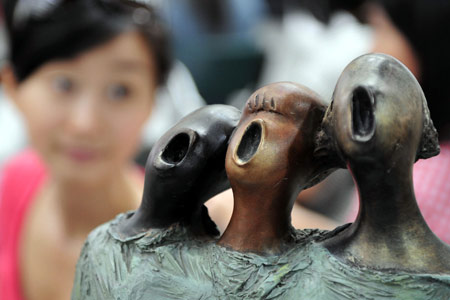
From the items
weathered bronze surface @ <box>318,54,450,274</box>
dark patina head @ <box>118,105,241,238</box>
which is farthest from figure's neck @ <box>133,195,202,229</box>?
weathered bronze surface @ <box>318,54,450,274</box>

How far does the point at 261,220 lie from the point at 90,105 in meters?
0.62

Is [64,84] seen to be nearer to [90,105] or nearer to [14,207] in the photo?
[90,105]

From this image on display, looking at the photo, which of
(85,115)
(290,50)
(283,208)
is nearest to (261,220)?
(283,208)

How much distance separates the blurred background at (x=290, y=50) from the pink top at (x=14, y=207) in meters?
0.23

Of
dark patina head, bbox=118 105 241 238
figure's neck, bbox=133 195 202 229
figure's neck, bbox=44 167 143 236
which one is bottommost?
figure's neck, bbox=44 167 143 236

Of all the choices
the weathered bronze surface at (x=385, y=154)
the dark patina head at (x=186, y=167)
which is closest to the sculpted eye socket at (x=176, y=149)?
the dark patina head at (x=186, y=167)

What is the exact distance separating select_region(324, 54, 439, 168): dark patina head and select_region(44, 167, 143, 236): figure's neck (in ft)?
2.47

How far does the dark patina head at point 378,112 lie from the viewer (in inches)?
13.7

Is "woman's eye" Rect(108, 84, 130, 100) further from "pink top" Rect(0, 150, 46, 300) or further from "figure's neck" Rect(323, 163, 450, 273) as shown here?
"figure's neck" Rect(323, 163, 450, 273)

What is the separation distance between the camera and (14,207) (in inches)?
48.1

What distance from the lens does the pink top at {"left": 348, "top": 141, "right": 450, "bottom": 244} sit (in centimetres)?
99

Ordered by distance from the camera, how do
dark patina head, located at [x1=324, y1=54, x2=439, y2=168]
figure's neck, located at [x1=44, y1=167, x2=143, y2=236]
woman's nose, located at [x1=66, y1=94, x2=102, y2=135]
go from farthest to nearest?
1. figure's neck, located at [x1=44, y1=167, x2=143, y2=236]
2. woman's nose, located at [x1=66, y1=94, x2=102, y2=135]
3. dark patina head, located at [x1=324, y1=54, x2=439, y2=168]

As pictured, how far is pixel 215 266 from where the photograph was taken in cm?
40

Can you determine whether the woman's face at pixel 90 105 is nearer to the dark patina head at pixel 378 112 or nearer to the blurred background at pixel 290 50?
the blurred background at pixel 290 50
